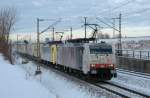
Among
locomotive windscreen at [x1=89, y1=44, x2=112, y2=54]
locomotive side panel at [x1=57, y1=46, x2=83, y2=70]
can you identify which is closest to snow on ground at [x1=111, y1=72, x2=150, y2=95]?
locomotive windscreen at [x1=89, y1=44, x2=112, y2=54]

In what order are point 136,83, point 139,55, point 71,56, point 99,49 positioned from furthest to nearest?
point 139,55 < point 71,56 < point 99,49 < point 136,83

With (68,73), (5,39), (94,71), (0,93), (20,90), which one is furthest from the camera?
(5,39)

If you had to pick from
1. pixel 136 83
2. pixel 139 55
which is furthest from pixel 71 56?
pixel 139 55

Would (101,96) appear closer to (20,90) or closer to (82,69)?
(20,90)

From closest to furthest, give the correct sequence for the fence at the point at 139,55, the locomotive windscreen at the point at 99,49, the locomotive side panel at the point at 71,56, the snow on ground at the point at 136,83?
the snow on ground at the point at 136,83
the locomotive windscreen at the point at 99,49
the locomotive side panel at the point at 71,56
the fence at the point at 139,55

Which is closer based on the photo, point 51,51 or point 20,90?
point 20,90

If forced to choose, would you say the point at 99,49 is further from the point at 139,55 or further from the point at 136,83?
the point at 139,55

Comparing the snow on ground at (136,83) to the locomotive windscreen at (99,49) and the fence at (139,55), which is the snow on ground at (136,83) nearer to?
the locomotive windscreen at (99,49)

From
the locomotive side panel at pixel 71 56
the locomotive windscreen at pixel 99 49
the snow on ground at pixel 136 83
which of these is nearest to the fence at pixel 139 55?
the snow on ground at pixel 136 83

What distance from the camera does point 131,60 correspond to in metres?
→ 37.9

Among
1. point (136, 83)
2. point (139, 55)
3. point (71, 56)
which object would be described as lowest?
point (136, 83)

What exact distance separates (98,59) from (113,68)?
46.3 inches

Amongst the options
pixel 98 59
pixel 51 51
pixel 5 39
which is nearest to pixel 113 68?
pixel 98 59

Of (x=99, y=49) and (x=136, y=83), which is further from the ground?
(x=99, y=49)
